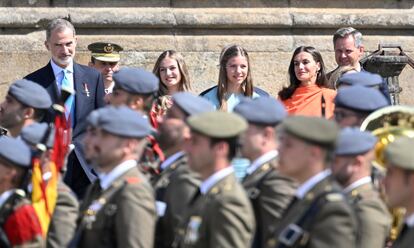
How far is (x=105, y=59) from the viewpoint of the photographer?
1267cm

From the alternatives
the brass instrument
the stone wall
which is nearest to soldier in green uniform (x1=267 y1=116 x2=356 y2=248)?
the brass instrument

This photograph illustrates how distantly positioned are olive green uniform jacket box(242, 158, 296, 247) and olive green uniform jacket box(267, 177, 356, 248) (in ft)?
2.26

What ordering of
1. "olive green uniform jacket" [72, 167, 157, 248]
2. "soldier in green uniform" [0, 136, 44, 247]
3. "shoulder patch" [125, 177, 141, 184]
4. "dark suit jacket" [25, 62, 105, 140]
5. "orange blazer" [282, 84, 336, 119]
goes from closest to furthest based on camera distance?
"olive green uniform jacket" [72, 167, 157, 248], "shoulder patch" [125, 177, 141, 184], "soldier in green uniform" [0, 136, 44, 247], "orange blazer" [282, 84, 336, 119], "dark suit jacket" [25, 62, 105, 140]

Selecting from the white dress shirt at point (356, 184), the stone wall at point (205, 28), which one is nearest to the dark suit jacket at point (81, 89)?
the stone wall at point (205, 28)

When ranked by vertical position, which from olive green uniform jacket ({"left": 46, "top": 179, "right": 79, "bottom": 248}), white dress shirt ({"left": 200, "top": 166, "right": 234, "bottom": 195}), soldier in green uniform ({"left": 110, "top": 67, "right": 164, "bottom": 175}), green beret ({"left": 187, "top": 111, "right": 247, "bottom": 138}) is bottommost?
olive green uniform jacket ({"left": 46, "top": 179, "right": 79, "bottom": 248})

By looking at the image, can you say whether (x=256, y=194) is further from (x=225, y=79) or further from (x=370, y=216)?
(x=225, y=79)

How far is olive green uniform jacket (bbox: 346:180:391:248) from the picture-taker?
807cm

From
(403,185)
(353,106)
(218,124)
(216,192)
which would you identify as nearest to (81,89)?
(353,106)

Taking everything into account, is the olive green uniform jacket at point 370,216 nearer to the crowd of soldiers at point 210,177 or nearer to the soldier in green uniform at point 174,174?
the crowd of soldiers at point 210,177

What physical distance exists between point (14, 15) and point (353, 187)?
257 inches

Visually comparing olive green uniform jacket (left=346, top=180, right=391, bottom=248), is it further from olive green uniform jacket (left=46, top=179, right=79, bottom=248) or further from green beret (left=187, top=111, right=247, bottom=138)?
olive green uniform jacket (left=46, top=179, right=79, bottom=248)

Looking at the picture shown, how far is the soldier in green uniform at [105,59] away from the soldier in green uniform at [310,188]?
16.9 feet

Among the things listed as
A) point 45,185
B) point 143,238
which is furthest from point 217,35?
point 143,238

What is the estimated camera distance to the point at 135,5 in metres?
14.5
